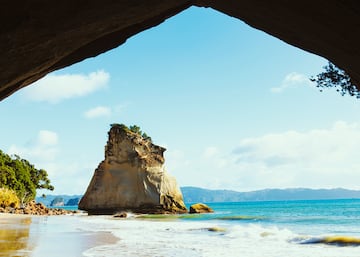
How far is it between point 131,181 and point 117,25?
52798 millimetres

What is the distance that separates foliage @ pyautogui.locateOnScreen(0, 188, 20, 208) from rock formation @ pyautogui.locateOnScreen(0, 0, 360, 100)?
159ft

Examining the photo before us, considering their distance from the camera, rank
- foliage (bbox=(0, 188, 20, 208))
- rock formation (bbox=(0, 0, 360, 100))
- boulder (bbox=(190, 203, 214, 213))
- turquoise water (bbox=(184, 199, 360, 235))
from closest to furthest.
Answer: rock formation (bbox=(0, 0, 360, 100))
turquoise water (bbox=(184, 199, 360, 235))
foliage (bbox=(0, 188, 20, 208))
boulder (bbox=(190, 203, 214, 213))

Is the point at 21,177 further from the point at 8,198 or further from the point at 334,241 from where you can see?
the point at 334,241

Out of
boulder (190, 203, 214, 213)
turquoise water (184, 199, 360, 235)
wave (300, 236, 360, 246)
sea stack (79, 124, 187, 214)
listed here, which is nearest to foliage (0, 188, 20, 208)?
sea stack (79, 124, 187, 214)

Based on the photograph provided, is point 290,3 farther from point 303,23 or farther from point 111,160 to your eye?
point 111,160

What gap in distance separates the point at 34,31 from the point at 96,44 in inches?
81.4

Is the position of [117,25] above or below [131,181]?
below

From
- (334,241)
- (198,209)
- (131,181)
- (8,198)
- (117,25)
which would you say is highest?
(131,181)

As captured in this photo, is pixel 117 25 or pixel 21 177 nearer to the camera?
pixel 117 25

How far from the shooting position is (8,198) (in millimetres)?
49219

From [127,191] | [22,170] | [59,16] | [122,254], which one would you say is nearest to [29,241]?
[122,254]

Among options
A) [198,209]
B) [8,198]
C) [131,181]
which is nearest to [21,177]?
[8,198]

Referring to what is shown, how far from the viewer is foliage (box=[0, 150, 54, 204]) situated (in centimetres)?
5017

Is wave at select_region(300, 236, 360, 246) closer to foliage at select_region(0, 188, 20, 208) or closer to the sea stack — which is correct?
the sea stack
